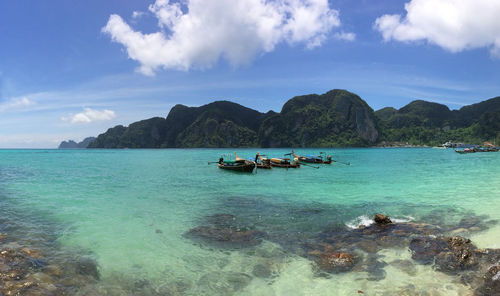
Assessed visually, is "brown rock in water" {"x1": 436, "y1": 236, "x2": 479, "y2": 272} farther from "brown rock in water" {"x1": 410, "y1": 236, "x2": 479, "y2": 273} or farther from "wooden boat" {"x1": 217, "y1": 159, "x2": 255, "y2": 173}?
"wooden boat" {"x1": 217, "y1": 159, "x2": 255, "y2": 173}

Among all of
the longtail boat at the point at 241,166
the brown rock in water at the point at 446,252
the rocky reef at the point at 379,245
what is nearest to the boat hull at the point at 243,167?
the longtail boat at the point at 241,166

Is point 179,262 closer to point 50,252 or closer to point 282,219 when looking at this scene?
point 50,252

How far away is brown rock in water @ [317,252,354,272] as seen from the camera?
311 inches

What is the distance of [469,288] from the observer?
6.64 metres

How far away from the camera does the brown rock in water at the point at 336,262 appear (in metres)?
7.90

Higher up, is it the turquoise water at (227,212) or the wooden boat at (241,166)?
the wooden boat at (241,166)

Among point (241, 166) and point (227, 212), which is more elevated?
point (241, 166)

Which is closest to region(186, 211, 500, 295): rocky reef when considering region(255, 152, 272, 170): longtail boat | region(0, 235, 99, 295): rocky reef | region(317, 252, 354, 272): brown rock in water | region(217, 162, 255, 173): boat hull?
region(317, 252, 354, 272): brown rock in water

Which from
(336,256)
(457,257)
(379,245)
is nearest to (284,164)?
(379,245)

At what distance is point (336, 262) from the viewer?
8.22 meters

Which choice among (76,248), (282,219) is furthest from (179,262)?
(282,219)

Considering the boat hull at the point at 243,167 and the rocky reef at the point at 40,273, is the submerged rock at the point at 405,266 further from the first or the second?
the boat hull at the point at 243,167

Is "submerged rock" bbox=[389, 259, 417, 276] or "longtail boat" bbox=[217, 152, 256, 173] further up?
"longtail boat" bbox=[217, 152, 256, 173]

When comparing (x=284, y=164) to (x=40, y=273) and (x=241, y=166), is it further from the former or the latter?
(x=40, y=273)
